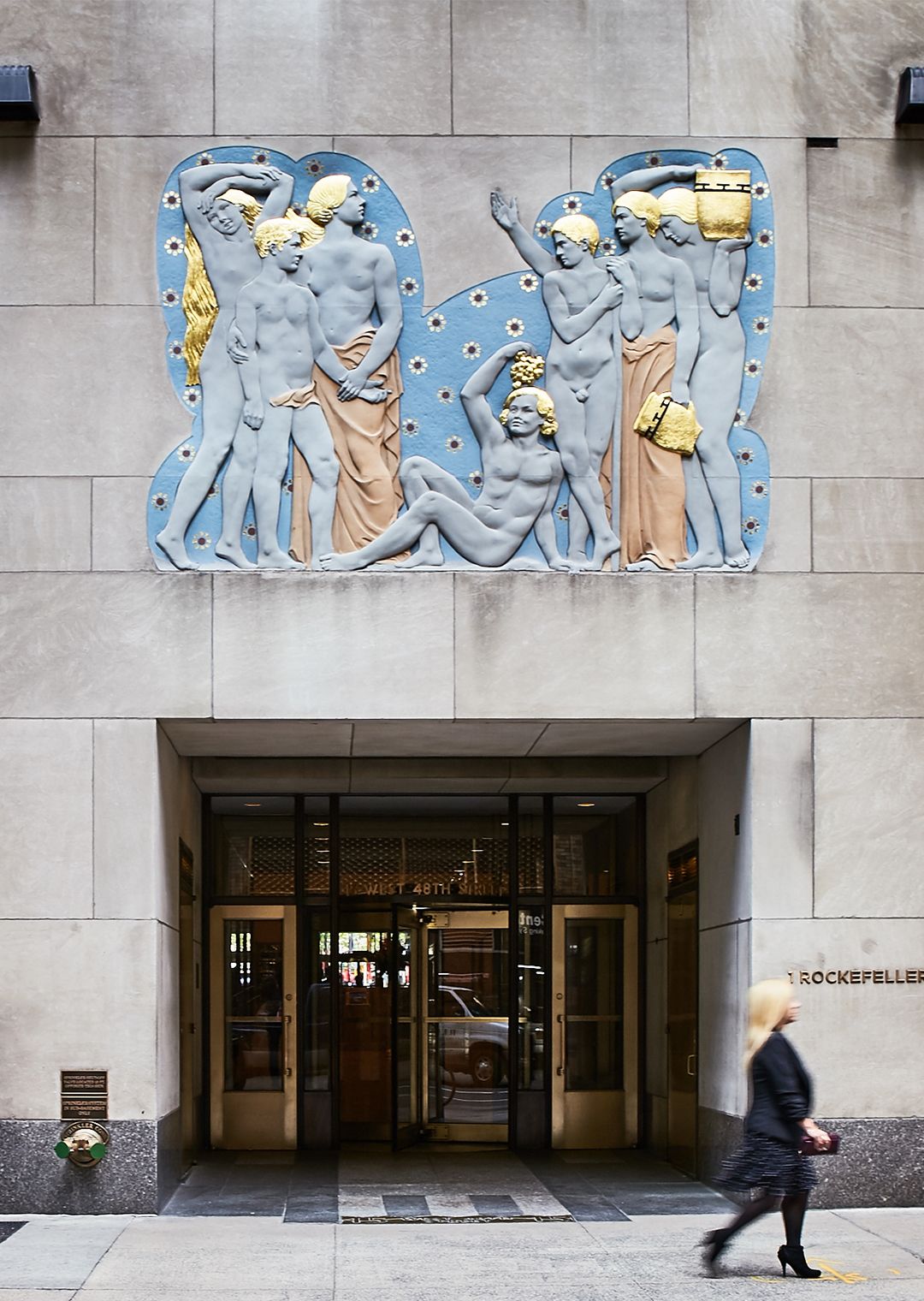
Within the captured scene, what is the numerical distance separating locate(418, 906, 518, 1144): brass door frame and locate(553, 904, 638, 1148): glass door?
54cm

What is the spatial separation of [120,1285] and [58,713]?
13.7 ft

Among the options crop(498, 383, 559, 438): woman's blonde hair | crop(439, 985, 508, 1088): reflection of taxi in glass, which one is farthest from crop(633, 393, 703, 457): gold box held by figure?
crop(439, 985, 508, 1088): reflection of taxi in glass

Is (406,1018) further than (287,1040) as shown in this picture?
Yes

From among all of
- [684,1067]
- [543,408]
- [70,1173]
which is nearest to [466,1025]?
[684,1067]

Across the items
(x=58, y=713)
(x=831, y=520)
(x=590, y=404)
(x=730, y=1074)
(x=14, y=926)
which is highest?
(x=590, y=404)

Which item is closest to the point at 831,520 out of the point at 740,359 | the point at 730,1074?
the point at 740,359

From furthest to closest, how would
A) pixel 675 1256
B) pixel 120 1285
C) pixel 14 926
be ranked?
pixel 14 926 → pixel 675 1256 → pixel 120 1285

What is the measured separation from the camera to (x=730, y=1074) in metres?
12.9

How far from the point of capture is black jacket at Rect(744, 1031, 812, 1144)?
914 cm

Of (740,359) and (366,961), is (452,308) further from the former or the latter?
(366,961)

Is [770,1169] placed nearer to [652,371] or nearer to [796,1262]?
[796,1262]

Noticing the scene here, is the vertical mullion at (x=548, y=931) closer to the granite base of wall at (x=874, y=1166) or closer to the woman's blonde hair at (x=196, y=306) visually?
the granite base of wall at (x=874, y=1166)

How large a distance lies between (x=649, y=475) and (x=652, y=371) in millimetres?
775

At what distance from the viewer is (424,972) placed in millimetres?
16906
